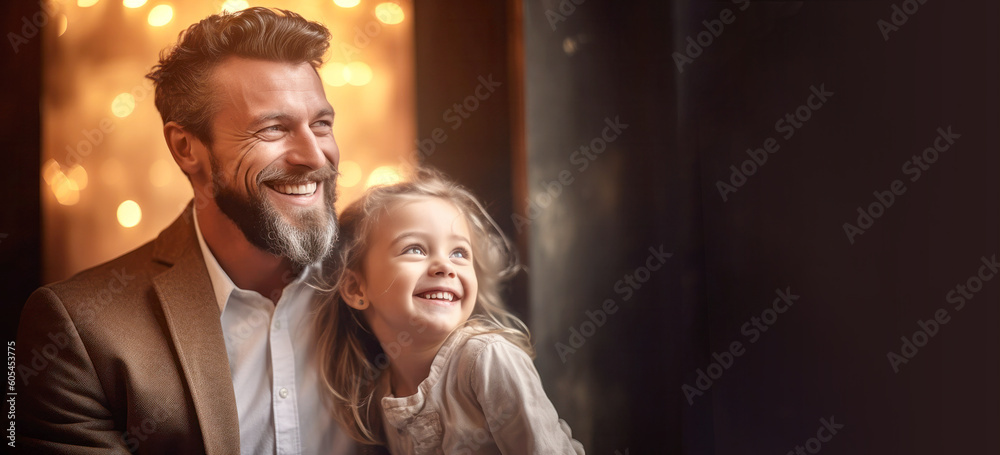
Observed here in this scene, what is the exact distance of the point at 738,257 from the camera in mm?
1571

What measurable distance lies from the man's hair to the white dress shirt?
207mm

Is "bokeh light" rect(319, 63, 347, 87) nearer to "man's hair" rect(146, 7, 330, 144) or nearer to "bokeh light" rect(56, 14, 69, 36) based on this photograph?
"man's hair" rect(146, 7, 330, 144)

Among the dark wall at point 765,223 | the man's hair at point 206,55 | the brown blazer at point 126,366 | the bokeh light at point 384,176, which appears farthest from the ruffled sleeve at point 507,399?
the man's hair at point 206,55

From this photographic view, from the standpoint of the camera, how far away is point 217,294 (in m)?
1.24

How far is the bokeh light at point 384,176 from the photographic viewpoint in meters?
1.33

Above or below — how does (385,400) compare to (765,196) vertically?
below

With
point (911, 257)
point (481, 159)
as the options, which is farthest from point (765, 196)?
point (481, 159)

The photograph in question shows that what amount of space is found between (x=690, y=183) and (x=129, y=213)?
120cm

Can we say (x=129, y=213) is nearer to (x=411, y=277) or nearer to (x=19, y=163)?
(x=19, y=163)

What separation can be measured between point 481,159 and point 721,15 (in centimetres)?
72

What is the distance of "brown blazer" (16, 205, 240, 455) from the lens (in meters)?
1.16

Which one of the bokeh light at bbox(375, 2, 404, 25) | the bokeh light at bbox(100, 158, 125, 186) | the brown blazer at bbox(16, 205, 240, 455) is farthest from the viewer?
the bokeh light at bbox(375, 2, 404, 25)

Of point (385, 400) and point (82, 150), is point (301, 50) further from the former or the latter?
point (385, 400)

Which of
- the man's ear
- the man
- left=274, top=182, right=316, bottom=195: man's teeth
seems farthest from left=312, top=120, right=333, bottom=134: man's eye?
the man's ear
